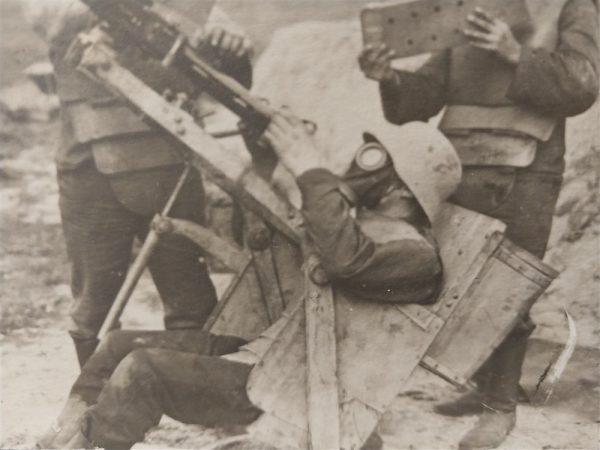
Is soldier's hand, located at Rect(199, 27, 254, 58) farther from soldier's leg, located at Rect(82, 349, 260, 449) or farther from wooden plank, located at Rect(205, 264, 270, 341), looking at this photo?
soldier's leg, located at Rect(82, 349, 260, 449)

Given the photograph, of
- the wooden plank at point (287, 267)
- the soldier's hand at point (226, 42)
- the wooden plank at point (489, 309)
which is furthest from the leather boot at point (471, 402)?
the soldier's hand at point (226, 42)

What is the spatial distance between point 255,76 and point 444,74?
58cm

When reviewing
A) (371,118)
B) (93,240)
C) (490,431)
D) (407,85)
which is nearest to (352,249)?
(371,118)

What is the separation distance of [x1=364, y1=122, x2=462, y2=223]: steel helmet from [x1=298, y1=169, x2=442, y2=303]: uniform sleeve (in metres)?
0.16

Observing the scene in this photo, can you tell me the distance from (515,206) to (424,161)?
0.38m

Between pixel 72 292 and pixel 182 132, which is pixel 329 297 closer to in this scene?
pixel 182 132

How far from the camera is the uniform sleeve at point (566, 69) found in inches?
80.9

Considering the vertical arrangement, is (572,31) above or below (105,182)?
above

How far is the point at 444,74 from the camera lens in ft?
7.26

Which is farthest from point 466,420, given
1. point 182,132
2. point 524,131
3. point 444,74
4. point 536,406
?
point 182,132

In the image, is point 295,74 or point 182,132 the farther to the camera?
→ point 295,74

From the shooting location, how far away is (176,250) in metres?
2.29

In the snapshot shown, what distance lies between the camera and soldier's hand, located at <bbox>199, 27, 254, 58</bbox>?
2.21m

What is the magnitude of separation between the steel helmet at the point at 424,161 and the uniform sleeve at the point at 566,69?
0.29 meters
